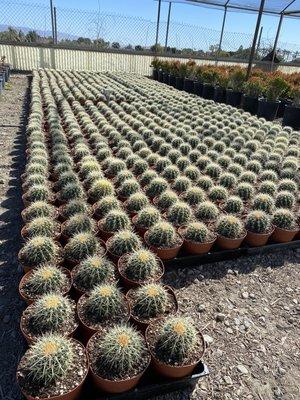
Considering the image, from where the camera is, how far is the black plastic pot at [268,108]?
1038cm

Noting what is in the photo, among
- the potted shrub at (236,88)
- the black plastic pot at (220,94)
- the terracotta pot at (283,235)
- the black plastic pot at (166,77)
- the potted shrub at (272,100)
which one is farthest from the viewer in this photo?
the black plastic pot at (166,77)

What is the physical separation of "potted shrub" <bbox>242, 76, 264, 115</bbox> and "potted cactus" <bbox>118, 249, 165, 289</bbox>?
9.38m

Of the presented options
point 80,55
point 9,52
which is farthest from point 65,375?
point 80,55

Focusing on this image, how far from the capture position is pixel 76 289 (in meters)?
2.91

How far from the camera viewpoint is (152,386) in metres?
2.30

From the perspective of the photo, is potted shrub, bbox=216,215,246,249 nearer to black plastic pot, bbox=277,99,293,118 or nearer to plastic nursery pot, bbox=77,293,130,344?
plastic nursery pot, bbox=77,293,130,344

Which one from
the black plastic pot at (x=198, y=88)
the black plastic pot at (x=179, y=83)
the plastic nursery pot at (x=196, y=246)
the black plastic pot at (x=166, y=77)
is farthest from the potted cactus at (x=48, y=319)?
the black plastic pot at (x=166, y=77)

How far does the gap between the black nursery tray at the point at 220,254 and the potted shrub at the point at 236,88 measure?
8.91 metres

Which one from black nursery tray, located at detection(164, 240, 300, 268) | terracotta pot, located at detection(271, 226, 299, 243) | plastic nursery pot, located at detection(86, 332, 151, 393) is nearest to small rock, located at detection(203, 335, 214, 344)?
plastic nursery pot, located at detection(86, 332, 151, 393)

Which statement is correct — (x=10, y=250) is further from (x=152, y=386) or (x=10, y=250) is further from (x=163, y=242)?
(x=152, y=386)

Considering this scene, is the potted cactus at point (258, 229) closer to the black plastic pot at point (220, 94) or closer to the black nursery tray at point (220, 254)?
the black nursery tray at point (220, 254)

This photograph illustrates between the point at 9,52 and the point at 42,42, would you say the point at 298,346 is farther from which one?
the point at 42,42

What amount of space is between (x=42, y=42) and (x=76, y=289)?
18.5 metres

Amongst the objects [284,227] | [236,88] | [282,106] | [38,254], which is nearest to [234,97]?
[236,88]
